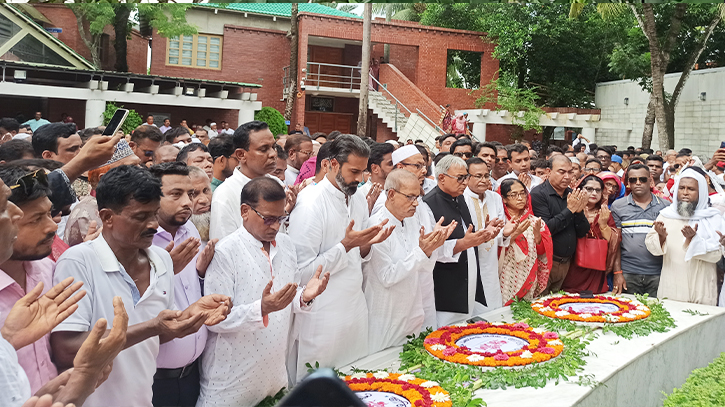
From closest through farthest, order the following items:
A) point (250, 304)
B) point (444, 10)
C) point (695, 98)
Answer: point (250, 304), point (695, 98), point (444, 10)

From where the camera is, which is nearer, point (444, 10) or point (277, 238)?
point (277, 238)

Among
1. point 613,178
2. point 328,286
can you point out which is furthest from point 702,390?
point 328,286

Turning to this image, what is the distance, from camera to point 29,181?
222 centimetres

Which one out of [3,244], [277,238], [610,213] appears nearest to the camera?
[3,244]

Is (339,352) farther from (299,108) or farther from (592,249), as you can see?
(299,108)

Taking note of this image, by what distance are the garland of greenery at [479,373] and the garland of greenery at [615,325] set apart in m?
0.65

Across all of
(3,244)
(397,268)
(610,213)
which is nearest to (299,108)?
(610,213)

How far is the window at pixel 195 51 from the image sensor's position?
21.0 meters

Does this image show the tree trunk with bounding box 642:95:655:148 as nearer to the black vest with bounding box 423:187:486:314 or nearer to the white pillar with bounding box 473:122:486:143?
the white pillar with bounding box 473:122:486:143

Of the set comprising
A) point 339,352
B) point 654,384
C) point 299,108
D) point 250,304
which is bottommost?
point 654,384

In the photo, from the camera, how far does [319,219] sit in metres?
3.78

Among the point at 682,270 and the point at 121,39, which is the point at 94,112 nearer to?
the point at 121,39

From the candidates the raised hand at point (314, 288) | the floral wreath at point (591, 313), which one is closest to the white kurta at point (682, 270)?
the floral wreath at point (591, 313)

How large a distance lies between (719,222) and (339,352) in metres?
3.95
